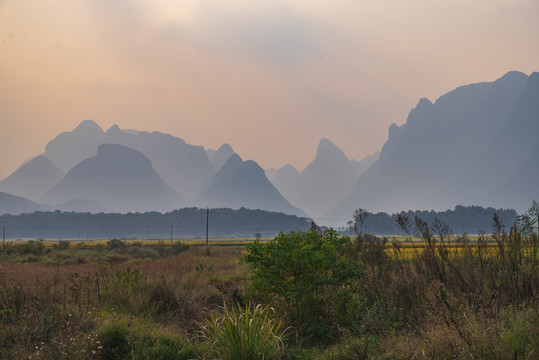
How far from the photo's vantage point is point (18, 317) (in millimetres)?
9109

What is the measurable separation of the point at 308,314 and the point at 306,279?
0.78 meters

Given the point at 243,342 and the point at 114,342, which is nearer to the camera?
the point at 243,342

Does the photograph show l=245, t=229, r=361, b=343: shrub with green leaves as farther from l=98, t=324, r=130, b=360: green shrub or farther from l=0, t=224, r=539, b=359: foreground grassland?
l=98, t=324, r=130, b=360: green shrub

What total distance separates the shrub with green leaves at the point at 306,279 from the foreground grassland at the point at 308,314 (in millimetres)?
25

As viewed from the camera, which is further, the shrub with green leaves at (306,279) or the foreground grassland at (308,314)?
the shrub with green leaves at (306,279)

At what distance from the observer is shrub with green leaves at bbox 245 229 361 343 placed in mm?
9445

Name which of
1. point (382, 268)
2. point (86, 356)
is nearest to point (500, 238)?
point (382, 268)

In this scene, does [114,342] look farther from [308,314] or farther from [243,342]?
[308,314]

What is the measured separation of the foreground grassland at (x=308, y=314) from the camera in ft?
22.2

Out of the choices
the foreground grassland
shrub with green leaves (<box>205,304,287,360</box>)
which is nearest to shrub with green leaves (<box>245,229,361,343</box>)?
the foreground grassland

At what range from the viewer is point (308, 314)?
9.71 meters

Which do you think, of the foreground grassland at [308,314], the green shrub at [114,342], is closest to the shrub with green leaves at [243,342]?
the foreground grassland at [308,314]

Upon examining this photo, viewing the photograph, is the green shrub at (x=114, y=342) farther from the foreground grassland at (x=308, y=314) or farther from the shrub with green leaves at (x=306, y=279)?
the shrub with green leaves at (x=306, y=279)

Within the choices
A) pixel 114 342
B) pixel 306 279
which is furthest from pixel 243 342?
pixel 306 279
